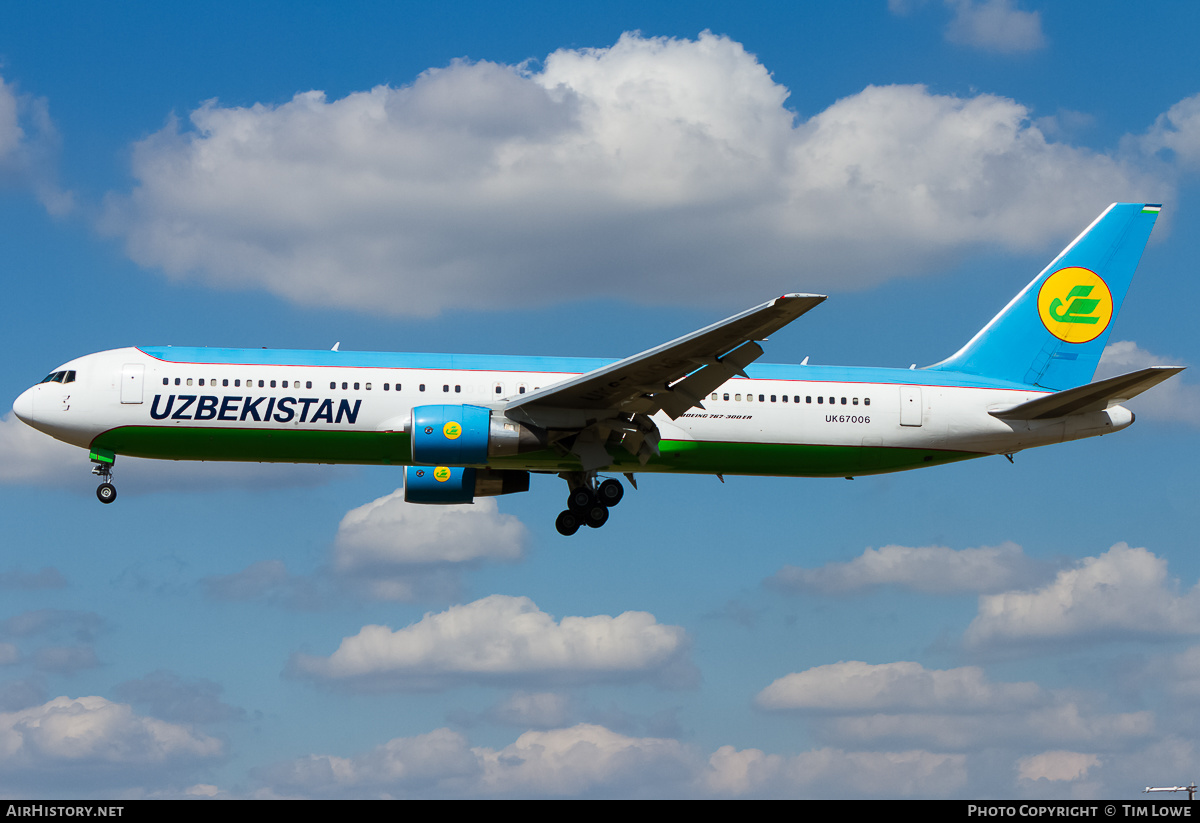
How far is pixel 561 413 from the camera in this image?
1292 inches

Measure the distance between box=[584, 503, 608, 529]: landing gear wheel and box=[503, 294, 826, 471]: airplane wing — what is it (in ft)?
6.44

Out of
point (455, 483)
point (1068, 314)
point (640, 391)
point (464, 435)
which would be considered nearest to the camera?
point (464, 435)

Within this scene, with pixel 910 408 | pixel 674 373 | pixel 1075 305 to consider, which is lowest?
pixel 674 373

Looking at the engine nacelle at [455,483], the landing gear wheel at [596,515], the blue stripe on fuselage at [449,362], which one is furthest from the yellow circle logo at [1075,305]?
the engine nacelle at [455,483]

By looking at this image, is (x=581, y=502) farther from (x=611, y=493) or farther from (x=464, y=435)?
(x=464, y=435)

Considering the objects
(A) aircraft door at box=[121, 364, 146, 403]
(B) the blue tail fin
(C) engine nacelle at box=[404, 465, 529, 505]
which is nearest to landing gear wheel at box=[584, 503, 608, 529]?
(C) engine nacelle at box=[404, 465, 529, 505]

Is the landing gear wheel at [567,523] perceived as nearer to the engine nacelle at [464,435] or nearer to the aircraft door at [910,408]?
the engine nacelle at [464,435]

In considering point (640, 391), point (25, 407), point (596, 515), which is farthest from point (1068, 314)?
point (25, 407)

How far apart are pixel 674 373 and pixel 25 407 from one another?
57.6 feet

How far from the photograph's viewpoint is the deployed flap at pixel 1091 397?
31922 mm

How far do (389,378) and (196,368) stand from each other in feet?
16.9
